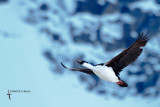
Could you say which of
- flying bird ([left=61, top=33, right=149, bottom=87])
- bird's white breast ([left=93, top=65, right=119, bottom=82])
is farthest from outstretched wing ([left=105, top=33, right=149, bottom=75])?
bird's white breast ([left=93, top=65, right=119, bottom=82])

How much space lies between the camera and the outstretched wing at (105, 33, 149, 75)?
8.77 meters

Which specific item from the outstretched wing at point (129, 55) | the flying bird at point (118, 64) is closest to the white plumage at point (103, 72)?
the flying bird at point (118, 64)

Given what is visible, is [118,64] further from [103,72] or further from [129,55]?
[103,72]

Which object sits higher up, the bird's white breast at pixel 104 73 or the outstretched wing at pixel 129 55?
the outstretched wing at pixel 129 55

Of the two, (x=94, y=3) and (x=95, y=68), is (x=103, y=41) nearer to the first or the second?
(x=94, y=3)

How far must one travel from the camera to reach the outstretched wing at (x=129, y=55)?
8.77 meters

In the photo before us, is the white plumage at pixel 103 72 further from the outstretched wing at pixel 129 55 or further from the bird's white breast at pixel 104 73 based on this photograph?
the outstretched wing at pixel 129 55

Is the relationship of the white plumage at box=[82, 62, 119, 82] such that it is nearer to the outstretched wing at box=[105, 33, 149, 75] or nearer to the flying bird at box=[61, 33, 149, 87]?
the flying bird at box=[61, 33, 149, 87]

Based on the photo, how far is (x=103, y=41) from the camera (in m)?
23.5

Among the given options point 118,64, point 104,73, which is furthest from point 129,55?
point 104,73

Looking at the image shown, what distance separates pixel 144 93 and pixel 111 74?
762 inches

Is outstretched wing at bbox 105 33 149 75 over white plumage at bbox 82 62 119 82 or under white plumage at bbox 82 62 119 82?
over

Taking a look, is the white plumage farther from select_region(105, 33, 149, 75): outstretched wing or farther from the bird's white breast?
select_region(105, 33, 149, 75): outstretched wing

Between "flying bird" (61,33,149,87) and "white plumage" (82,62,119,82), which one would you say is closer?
"flying bird" (61,33,149,87)
